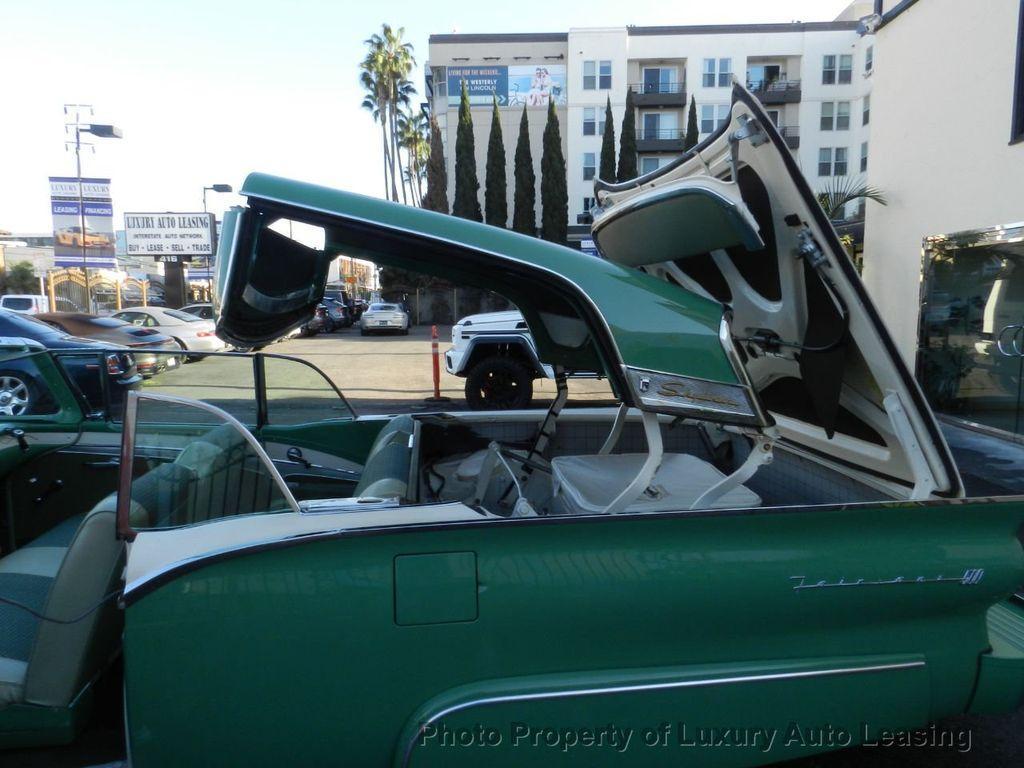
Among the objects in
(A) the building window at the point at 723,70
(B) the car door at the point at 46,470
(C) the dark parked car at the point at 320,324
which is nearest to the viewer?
(B) the car door at the point at 46,470

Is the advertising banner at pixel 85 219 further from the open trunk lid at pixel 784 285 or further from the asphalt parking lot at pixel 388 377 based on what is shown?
the open trunk lid at pixel 784 285

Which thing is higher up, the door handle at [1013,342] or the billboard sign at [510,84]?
the billboard sign at [510,84]

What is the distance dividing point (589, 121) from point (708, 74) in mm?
7158

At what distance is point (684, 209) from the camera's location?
2.33 meters

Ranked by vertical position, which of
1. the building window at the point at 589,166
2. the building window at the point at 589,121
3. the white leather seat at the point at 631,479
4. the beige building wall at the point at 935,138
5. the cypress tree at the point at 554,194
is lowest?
the white leather seat at the point at 631,479

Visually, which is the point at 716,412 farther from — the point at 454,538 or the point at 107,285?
the point at 107,285

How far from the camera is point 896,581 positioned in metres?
2.04

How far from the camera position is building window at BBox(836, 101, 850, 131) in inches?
1586

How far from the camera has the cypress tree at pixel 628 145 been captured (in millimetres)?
37781

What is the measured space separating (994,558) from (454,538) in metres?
1.59

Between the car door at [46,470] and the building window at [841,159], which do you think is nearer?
the car door at [46,470]

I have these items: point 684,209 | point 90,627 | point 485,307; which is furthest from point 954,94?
point 485,307

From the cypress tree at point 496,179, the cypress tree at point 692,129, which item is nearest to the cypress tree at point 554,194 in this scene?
the cypress tree at point 496,179

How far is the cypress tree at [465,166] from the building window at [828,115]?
20.1 meters
